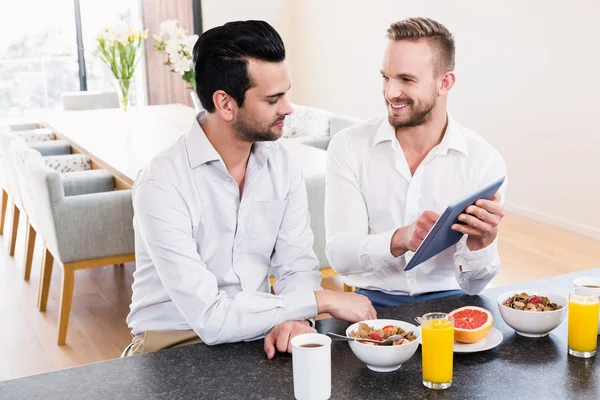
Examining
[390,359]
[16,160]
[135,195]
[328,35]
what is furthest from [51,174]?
[328,35]

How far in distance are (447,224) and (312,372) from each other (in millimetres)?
521

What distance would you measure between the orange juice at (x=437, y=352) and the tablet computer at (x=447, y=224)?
30cm

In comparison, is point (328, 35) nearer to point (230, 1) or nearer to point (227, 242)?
point (230, 1)

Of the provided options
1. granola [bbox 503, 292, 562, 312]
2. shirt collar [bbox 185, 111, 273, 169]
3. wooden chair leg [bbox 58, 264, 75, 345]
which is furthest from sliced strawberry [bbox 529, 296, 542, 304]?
wooden chair leg [bbox 58, 264, 75, 345]

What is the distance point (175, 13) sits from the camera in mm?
8141

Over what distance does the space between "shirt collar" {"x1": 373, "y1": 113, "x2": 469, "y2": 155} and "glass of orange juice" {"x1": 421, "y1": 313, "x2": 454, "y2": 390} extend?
83 centimetres

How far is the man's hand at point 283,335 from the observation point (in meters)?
1.61

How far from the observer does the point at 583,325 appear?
1.56 m

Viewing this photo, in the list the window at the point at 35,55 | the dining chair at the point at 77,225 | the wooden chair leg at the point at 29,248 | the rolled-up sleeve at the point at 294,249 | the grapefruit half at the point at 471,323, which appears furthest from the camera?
the window at the point at 35,55

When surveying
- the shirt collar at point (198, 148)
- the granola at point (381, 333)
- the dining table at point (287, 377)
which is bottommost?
the dining table at point (287, 377)

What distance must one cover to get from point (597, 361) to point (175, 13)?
7152 millimetres

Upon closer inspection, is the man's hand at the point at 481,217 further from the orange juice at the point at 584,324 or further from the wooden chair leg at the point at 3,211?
the wooden chair leg at the point at 3,211

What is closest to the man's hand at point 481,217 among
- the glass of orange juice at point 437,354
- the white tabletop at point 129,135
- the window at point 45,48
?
the glass of orange juice at point 437,354

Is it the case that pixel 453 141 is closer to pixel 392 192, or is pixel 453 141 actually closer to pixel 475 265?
pixel 392 192
